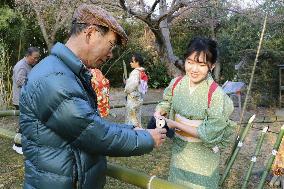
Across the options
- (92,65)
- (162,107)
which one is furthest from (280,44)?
(92,65)

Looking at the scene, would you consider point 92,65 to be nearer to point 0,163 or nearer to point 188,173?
point 188,173

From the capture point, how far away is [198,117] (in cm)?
246

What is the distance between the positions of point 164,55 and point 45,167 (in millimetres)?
7380

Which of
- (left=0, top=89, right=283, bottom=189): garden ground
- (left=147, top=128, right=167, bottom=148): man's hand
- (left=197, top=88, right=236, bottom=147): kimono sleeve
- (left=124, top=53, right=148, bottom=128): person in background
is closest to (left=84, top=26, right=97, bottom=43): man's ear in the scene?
(left=147, top=128, right=167, bottom=148): man's hand

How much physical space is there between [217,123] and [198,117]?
15 cm

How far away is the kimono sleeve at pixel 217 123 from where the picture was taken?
2.35m

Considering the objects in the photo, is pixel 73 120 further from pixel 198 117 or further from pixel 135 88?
pixel 135 88

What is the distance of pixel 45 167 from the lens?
5.23ft

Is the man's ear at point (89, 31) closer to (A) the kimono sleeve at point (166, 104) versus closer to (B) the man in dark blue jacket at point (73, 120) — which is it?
(B) the man in dark blue jacket at point (73, 120)

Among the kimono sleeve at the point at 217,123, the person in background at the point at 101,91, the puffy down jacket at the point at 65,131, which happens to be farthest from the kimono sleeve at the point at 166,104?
the person in background at the point at 101,91

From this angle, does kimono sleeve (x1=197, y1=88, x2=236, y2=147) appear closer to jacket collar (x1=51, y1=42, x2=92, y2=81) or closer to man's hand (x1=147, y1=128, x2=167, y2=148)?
man's hand (x1=147, y1=128, x2=167, y2=148)

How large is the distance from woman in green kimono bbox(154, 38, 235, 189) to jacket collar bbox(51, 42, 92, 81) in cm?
86

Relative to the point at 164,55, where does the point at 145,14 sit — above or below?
above

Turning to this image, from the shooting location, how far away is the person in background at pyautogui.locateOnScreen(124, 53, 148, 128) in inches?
281
